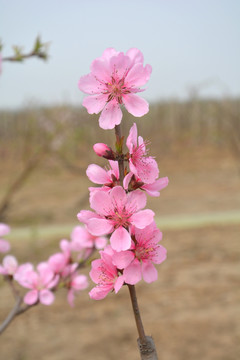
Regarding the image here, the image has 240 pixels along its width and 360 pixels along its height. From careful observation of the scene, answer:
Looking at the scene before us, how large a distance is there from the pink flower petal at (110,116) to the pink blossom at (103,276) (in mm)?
211

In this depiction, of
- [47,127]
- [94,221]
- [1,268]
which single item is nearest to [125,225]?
[94,221]

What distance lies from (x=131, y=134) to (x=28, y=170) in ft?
18.5

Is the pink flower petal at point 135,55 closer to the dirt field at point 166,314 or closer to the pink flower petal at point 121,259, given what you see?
the pink flower petal at point 121,259

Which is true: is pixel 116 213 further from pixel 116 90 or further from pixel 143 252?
pixel 116 90

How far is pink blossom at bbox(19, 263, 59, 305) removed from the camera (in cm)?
154

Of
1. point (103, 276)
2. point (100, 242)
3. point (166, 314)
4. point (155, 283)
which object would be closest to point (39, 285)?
point (100, 242)

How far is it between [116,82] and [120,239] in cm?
28

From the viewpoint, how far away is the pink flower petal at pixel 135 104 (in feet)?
2.48

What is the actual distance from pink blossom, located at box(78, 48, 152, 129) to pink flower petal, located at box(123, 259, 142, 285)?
0.84 feet

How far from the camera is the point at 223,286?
5.56m

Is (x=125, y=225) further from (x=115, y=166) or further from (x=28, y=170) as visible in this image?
(x=28, y=170)

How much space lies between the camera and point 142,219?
0.73 m

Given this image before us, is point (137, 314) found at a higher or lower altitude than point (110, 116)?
lower

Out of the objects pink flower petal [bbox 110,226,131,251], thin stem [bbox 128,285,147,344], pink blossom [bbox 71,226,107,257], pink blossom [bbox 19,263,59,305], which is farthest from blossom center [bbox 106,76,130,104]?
pink blossom [bbox 71,226,107,257]
